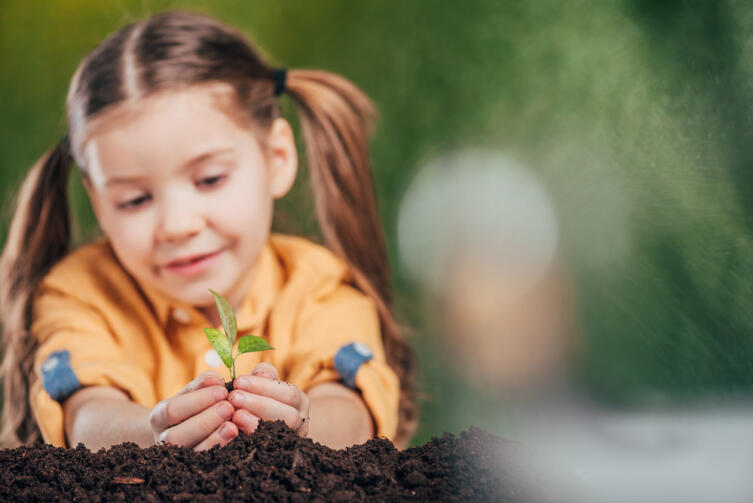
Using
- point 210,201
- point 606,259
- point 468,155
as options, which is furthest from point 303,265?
point 606,259

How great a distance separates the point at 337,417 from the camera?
46.3 inches

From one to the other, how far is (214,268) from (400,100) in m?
0.58

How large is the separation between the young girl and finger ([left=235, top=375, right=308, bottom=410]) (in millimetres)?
250

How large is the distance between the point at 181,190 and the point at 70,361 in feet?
1.24

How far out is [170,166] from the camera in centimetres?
127

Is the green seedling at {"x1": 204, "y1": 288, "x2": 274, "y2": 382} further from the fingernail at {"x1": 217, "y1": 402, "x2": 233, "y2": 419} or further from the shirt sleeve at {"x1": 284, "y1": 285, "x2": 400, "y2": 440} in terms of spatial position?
the shirt sleeve at {"x1": 284, "y1": 285, "x2": 400, "y2": 440}

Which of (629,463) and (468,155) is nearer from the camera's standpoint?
(629,463)

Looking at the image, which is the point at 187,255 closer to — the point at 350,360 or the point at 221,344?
the point at 350,360

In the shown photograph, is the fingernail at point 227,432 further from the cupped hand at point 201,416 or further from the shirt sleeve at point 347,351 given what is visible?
the shirt sleeve at point 347,351

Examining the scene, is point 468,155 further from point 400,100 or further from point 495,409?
point 495,409

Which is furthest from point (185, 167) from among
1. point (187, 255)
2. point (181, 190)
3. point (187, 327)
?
point (187, 327)

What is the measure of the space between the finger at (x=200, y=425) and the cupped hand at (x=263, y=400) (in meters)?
0.01

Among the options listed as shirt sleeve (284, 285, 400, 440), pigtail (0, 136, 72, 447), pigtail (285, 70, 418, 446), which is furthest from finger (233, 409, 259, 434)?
pigtail (0, 136, 72, 447)

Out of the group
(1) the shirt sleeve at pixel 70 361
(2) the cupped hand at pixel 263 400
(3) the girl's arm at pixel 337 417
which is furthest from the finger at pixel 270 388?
(1) the shirt sleeve at pixel 70 361
